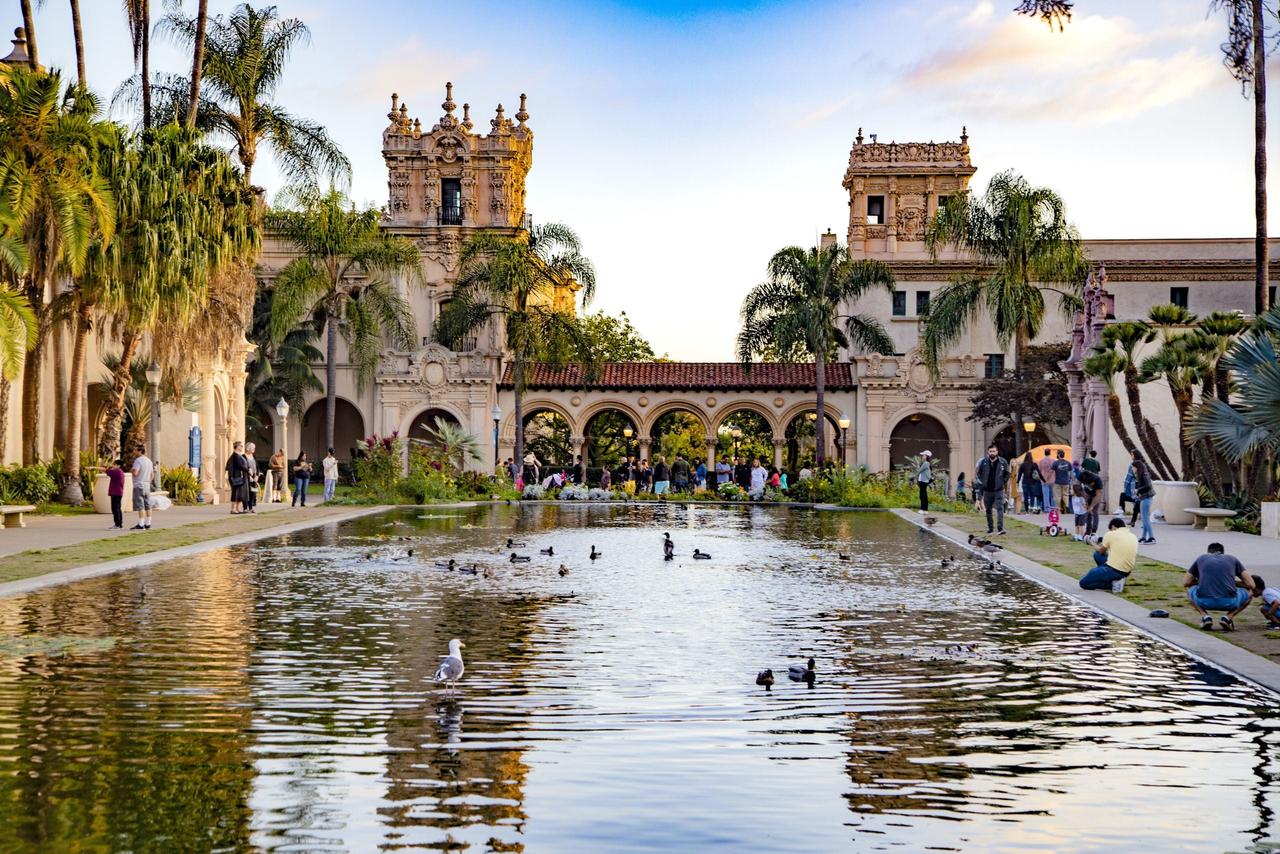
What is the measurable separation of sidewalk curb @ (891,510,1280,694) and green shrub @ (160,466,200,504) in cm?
2506

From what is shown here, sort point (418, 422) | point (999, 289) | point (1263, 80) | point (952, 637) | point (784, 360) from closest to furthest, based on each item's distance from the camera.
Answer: point (952, 637), point (1263, 80), point (999, 289), point (784, 360), point (418, 422)

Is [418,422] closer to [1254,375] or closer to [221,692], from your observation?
[1254,375]

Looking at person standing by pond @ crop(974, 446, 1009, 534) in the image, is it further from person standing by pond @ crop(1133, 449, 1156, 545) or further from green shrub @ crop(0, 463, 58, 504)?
green shrub @ crop(0, 463, 58, 504)

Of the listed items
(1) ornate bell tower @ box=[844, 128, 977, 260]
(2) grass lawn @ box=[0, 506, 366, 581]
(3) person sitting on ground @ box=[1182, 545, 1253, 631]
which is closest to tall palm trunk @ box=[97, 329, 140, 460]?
(2) grass lawn @ box=[0, 506, 366, 581]

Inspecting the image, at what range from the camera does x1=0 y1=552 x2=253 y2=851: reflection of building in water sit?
6.29 m

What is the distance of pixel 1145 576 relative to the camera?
18422mm

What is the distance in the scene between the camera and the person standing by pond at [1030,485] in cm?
3527

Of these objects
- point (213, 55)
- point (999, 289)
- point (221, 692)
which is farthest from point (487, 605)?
point (999, 289)

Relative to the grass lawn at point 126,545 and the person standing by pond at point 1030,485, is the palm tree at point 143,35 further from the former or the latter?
the person standing by pond at point 1030,485

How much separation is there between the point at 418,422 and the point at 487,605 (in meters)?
45.6

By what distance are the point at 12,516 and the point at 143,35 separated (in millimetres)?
14835

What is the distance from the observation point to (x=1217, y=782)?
23.8 ft

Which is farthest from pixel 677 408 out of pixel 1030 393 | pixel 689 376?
pixel 1030 393

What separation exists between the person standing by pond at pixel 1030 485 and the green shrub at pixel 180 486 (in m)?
21.4
